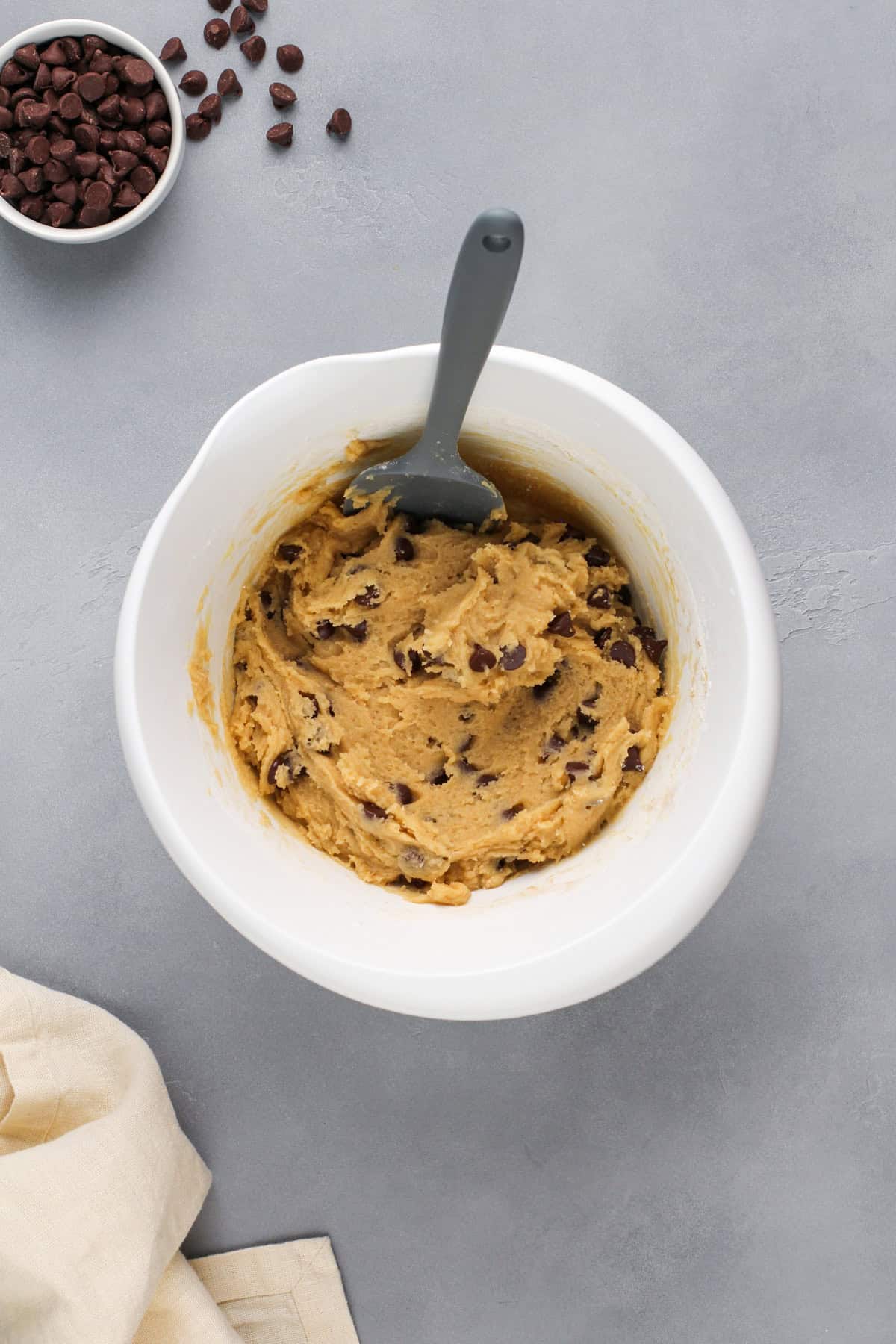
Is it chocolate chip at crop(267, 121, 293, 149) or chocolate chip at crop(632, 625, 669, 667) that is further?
chocolate chip at crop(267, 121, 293, 149)

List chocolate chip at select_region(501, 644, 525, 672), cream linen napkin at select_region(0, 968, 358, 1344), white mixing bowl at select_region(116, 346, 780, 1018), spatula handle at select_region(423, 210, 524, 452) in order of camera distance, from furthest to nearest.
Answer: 1. cream linen napkin at select_region(0, 968, 358, 1344)
2. chocolate chip at select_region(501, 644, 525, 672)
3. white mixing bowl at select_region(116, 346, 780, 1018)
4. spatula handle at select_region(423, 210, 524, 452)

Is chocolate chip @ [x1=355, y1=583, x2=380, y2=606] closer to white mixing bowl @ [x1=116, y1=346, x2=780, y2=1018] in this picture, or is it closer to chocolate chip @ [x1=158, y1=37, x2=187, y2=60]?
white mixing bowl @ [x1=116, y1=346, x2=780, y2=1018]

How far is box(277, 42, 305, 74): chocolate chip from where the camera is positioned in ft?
5.13

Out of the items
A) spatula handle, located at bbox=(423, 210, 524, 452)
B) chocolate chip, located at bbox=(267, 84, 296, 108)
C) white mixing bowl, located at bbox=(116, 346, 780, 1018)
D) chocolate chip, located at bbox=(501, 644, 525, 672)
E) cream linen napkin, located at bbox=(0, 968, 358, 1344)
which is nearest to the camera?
spatula handle, located at bbox=(423, 210, 524, 452)

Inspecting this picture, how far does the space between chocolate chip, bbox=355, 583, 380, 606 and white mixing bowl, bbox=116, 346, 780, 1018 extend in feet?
0.45

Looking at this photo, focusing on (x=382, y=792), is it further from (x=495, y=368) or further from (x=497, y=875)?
(x=495, y=368)

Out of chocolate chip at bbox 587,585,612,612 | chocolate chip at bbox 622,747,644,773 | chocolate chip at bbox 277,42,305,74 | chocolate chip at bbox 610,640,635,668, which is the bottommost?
chocolate chip at bbox 622,747,644,773

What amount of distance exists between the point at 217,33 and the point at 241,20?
1.6 inches

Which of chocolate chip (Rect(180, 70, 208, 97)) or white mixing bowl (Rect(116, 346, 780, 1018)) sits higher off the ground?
chocolate chip (Rect(180, 70, 208, 97))

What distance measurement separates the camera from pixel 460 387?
3.66ft

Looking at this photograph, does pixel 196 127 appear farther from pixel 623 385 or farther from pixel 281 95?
pixel 623 385

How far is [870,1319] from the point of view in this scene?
162 centimetres

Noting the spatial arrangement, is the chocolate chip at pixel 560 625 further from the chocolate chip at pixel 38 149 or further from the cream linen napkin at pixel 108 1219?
the chocolate chip at pixel 38 149

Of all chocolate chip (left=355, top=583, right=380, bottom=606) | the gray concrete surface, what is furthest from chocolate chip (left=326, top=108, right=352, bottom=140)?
chocolate chip (left=355, top=583, right=380, bottom=606)
